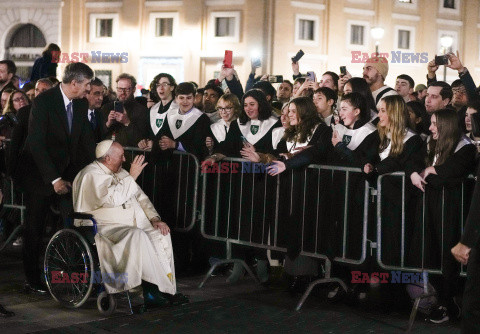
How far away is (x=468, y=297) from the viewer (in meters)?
5.12

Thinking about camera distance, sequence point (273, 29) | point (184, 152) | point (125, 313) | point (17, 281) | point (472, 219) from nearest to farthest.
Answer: point (472, 219)
point (125, 313)
point (17, 281)
point (184, 152)
point (273, 29)

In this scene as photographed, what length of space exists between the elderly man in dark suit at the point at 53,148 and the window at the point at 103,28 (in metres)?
38.5

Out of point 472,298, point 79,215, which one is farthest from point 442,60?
point 472,298

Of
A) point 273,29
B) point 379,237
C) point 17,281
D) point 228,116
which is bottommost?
point 17,281

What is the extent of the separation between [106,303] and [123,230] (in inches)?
27.8

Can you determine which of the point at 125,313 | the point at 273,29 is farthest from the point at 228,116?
the point at 273,29

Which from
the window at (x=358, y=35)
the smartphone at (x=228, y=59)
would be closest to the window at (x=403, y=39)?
the window at (x=358, y=35)

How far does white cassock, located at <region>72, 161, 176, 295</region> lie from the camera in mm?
7711

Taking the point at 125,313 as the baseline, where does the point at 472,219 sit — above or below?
above

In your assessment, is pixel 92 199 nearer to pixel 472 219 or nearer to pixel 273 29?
pixel 472 219

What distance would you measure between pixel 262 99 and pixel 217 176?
1043mm

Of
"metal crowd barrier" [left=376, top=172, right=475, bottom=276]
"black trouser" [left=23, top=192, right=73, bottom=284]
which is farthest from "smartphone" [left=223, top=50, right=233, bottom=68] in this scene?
"metal crowd barrier" [left=376, top=172, right=475, bottom=276]

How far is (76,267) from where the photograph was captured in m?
7.89

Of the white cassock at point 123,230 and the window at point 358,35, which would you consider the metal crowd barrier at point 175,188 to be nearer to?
the white cassock at point 123,230
